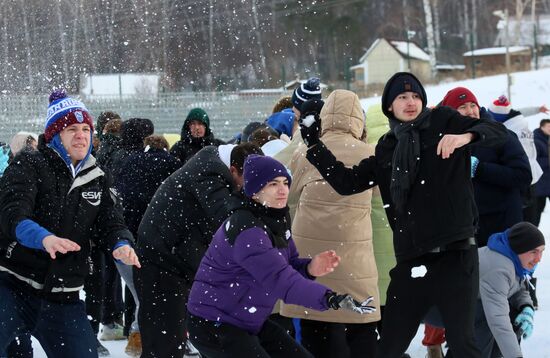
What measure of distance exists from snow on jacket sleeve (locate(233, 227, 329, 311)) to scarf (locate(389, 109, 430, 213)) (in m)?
0.79

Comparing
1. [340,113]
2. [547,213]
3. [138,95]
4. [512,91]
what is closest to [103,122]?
[340,113]

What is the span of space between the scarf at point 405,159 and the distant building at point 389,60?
1762 inches

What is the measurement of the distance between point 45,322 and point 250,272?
1132 millimetres

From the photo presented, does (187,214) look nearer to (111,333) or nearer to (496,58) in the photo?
(111,333)

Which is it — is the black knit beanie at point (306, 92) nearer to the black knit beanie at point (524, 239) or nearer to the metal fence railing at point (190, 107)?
the black knit beanie at point (524, 239)

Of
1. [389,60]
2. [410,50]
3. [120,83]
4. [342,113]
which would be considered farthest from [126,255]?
[389,60]

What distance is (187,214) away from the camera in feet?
16.5

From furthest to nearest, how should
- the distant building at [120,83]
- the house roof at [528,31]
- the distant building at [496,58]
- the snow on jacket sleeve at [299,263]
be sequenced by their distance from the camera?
the house roof at [528,31]
the distant building at [496,58]
the distant building at [120,83]
the snow on jacket sleeve at [299,263]

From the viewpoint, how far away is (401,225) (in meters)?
4.55

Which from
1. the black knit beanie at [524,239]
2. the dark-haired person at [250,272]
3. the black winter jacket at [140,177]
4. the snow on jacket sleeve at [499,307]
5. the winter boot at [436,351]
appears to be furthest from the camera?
the black winter jacket at [140,177]

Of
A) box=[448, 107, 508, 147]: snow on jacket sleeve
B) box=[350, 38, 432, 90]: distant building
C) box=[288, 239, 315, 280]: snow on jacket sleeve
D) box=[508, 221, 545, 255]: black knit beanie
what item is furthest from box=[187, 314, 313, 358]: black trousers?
box=[350, 38, 432, 90]: distant building

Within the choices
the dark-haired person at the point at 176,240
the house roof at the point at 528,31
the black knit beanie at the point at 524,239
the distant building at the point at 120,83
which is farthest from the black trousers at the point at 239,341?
the house roof at the point at 528,31

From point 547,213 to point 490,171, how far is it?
10212 mm

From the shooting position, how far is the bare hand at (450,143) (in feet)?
14.0
